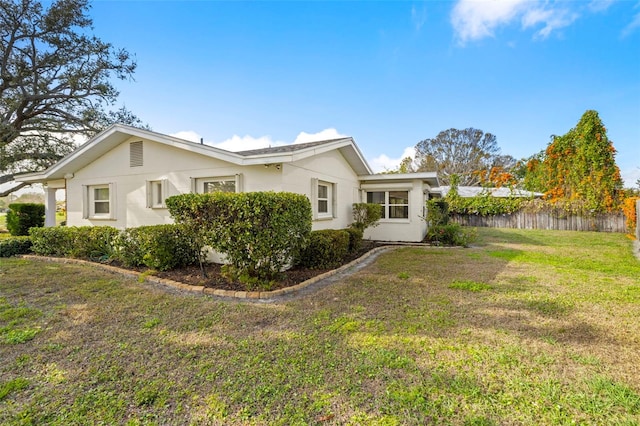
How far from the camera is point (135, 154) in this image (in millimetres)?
9094

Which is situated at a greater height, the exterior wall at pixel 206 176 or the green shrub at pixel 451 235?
the exterior wall at pixel 206 176

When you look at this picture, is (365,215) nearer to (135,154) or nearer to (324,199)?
(324,199)

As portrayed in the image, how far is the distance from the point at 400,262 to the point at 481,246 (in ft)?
16.5

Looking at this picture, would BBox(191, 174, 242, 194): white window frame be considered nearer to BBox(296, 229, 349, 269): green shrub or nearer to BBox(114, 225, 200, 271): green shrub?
BBox(114, 225, 200, 271): green shrub

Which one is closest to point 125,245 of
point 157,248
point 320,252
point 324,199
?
point 157,248

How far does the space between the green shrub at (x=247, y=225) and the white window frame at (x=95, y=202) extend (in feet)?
17.2

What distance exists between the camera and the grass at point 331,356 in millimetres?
2271

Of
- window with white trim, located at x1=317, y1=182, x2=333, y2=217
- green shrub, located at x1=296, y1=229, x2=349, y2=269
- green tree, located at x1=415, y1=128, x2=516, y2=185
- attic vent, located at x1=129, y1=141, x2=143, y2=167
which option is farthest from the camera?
green tree, located at x1=415, y1=128, x2=516, y2=185

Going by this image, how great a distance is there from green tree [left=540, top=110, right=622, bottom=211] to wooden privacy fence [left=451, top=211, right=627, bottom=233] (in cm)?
70

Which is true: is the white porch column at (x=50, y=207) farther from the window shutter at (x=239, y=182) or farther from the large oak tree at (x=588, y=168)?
the large oak tree at (x=588, y=168)

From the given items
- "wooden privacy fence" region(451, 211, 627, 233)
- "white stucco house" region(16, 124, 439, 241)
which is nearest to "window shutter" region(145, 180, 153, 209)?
"white stucco house" region(16, 124, 439, 241)

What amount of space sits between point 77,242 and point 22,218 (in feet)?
32.5

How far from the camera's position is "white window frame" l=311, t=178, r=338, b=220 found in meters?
8.48

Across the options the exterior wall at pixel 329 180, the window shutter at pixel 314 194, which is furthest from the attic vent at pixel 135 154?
the window shutter at pixel 314 194
